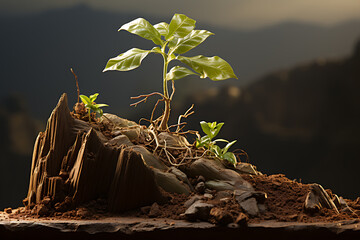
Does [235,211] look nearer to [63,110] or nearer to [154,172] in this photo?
[154,172]

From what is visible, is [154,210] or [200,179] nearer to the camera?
[154,210]

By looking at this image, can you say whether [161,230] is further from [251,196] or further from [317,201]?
[317,201]

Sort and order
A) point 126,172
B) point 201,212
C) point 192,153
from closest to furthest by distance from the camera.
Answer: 1. point 201,212
2. point 126,172
3. point 192,153

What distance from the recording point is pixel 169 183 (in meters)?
2.51

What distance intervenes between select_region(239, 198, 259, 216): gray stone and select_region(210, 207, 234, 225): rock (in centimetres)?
20

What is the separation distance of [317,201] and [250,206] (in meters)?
0.42

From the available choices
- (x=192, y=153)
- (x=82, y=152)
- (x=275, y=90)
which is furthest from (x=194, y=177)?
(x=275, y=90)

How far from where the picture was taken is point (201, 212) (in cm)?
213

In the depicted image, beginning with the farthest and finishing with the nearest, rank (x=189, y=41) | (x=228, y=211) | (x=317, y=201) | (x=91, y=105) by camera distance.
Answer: (x=189, y=41)
(x=91, y=105)
(x=317, y=201)
(x=228, y=211)

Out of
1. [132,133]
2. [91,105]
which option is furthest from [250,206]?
[91,105]

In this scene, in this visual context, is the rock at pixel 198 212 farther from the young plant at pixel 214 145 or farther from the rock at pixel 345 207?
the rock at pixel 345 207

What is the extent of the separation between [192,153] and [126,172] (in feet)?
2.33

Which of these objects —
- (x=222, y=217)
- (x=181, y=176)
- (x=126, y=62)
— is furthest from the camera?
(x=126, y=62)

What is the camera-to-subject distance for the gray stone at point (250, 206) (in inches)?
88.8
